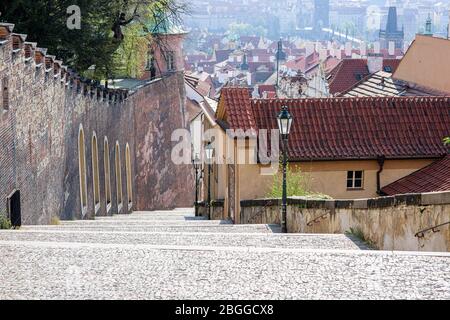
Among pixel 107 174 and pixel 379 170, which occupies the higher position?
pixel 379 170

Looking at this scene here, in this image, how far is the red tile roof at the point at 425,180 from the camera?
960 inches

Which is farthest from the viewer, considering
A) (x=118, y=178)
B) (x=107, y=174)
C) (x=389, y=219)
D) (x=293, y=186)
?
(x=118, y=178)

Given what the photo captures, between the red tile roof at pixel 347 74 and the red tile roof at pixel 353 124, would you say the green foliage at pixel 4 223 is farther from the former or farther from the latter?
the red tile roof at pixel 347 74

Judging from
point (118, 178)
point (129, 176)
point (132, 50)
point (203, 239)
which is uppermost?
point (132, 50)

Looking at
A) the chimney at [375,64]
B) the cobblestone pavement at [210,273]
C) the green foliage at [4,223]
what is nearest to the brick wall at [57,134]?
the green foliage at [4,223]

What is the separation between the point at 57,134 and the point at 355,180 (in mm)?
8168

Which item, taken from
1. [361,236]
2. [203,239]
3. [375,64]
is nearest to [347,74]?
[375,64]

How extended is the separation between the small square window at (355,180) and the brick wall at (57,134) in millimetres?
7268

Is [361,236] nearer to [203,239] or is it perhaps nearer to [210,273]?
[203,239]

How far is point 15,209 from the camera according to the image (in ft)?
60.3

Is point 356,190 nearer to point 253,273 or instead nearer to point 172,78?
point 253,273

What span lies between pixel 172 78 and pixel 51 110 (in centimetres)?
2785

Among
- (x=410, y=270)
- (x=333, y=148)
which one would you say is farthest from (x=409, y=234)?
(x=333, y=148)

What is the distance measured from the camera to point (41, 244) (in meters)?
11.8
